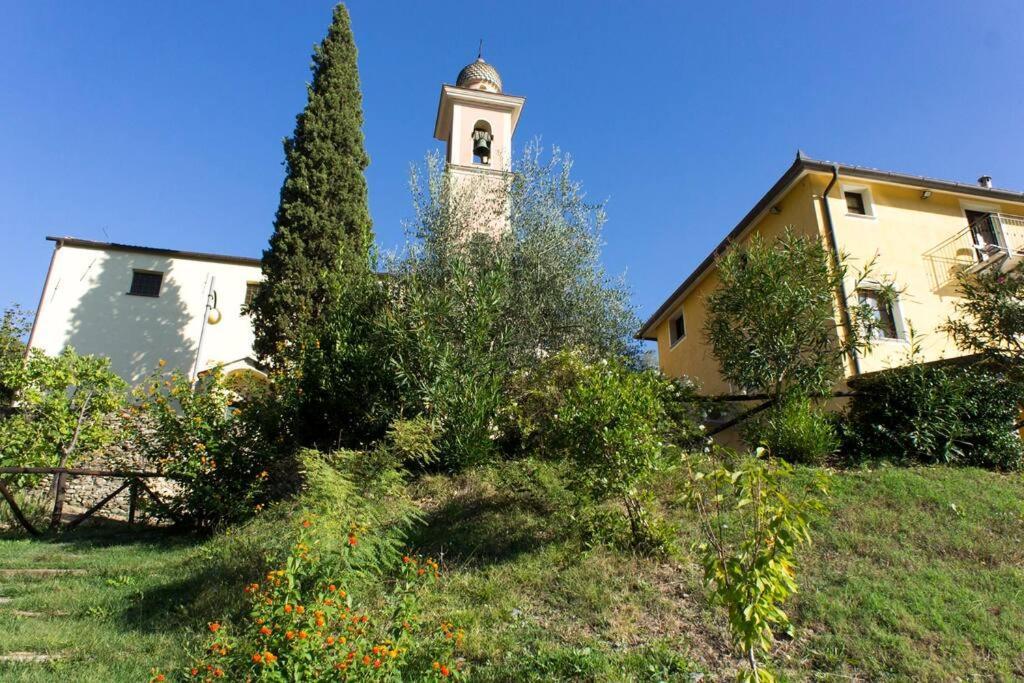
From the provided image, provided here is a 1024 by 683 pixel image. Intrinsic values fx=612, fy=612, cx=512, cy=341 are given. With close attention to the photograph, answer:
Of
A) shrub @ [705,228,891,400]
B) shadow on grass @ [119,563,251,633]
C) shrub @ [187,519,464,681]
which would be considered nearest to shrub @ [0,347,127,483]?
shadow on grass @ [119,563,251,633]

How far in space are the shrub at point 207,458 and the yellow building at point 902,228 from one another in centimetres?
1055

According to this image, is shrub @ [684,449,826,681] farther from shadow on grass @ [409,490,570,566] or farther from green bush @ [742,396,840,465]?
green bush @ [742,396,840,465]

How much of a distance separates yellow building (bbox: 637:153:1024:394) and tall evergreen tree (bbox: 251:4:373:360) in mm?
9706

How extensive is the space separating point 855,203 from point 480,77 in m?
15.2

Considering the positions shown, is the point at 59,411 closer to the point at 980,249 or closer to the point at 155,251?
the point at 155,251

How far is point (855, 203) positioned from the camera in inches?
599

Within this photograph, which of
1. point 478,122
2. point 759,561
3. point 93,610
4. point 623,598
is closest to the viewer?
point 759,561

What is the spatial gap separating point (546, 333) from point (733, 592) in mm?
7976

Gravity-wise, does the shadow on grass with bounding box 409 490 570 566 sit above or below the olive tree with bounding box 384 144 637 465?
below

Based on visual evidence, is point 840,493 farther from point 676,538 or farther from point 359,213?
point 359,213

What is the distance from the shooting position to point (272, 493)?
998 cm

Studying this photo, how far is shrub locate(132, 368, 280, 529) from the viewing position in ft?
31.4

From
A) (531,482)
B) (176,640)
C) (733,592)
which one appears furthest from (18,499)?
(733,592)

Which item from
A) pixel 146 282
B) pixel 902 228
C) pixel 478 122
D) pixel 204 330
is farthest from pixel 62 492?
pixel 902 228
